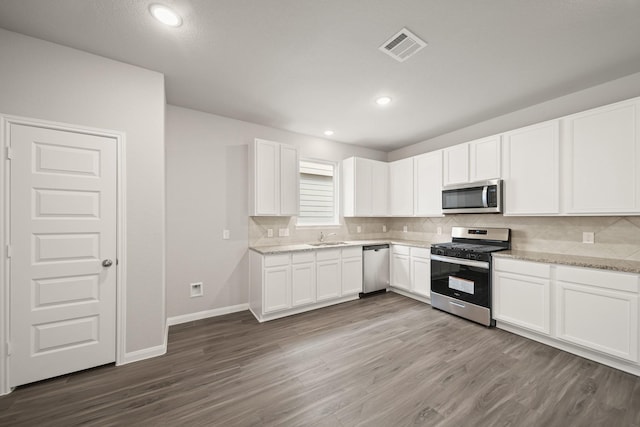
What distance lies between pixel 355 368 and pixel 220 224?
2.52 meters

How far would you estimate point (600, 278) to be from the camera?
2.24 metres

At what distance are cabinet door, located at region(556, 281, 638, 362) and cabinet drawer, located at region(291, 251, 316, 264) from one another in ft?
9.14

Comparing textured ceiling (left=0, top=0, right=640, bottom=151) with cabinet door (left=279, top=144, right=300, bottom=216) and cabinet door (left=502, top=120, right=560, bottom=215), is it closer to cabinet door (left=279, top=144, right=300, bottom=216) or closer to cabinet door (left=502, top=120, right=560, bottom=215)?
cabinet door (left=502, top=120, right=560, bottom=215)

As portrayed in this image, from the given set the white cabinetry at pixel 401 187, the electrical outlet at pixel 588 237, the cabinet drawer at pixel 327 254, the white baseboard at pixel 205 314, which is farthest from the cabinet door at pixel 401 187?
the white baseboard at pixel 205 314

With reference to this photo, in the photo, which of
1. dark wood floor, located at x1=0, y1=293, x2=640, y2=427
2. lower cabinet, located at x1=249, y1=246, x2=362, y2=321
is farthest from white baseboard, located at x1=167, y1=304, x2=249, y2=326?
dark wood floor, located at x1=0, y1=293, x2=640, y2=427

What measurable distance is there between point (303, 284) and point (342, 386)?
161 cm

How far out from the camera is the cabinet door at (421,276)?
12.3 feet

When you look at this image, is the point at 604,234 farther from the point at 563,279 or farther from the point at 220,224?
the point at 220,224

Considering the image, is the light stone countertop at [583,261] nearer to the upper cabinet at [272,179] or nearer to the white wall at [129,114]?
the upper cabinet at [272,179]

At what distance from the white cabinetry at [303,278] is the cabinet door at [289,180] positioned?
0.71 metres

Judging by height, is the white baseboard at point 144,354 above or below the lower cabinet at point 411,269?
below

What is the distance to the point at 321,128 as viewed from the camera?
4.02 metres

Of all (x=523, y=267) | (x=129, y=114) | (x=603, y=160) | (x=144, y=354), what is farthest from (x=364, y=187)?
(x=144, y=354)

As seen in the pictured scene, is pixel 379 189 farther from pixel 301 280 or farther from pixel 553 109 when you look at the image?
pixel 553 109
